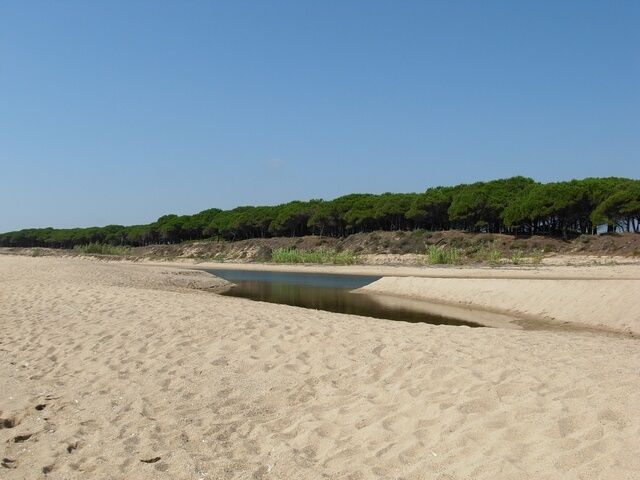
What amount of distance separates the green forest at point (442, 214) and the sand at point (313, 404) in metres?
44.1

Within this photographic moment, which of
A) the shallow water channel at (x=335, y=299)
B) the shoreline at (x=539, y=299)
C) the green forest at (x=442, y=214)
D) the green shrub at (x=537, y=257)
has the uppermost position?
the green forest at (x=442, y=214)

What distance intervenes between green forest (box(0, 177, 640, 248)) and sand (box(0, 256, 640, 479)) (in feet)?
145

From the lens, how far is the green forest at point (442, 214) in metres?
49.2

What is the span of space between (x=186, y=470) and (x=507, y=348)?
495 cm

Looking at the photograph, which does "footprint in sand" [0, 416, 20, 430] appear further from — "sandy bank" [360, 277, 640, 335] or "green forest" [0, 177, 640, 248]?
"green forest" [0, 177, 640, 248]

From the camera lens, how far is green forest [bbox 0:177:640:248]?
49219mm

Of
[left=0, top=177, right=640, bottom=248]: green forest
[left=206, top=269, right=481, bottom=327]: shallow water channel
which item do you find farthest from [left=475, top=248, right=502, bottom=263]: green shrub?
[left=206, top=269, right=481, bottom=327]: shallow water channel

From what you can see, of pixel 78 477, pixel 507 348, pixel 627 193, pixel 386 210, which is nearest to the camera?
pixel 78 477

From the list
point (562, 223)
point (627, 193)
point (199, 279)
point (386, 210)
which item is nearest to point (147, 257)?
point (386, 210)

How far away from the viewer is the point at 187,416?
543 centimetres

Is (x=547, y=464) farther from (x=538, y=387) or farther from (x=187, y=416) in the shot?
(x=187, y=416)

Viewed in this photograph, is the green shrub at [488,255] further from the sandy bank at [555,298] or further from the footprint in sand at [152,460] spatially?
the footprint in sand at [152,460]

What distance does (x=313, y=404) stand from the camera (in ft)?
18.6

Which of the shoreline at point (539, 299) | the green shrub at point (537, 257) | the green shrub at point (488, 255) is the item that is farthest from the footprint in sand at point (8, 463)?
the green shrub at point (488, 255)
